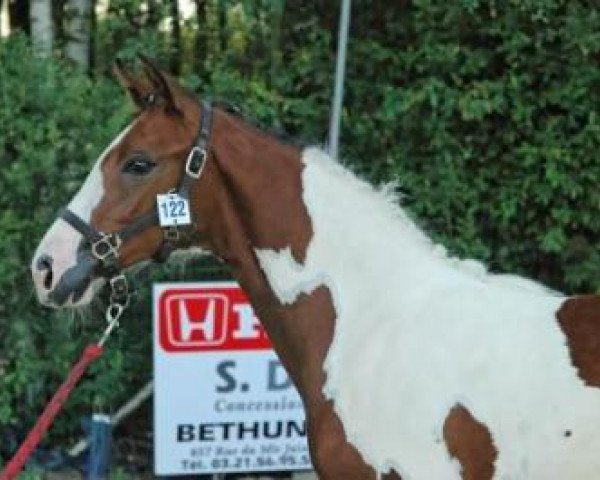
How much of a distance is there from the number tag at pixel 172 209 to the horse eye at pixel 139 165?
0.28 feet

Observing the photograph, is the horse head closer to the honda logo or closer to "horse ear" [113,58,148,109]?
"horse ear" [113,58,148,109]

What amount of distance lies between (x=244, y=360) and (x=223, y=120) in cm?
244

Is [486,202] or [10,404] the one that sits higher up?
[486,202]

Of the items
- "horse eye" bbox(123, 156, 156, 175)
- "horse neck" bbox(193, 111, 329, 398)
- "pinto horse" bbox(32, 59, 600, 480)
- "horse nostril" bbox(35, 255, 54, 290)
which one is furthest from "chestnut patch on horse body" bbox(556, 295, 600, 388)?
"horse nostril" bbox(35, 255, 54, 290)

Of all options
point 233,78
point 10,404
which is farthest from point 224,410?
point 233,78

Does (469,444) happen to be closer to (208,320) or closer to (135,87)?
(135,87)

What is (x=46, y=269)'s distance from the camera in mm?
3326

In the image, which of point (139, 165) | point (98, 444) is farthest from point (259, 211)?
point (98, 444)

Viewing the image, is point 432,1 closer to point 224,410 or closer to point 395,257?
point 224,410

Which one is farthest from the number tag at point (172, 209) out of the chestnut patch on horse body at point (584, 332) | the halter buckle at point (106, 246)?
the chestnut patch on horse body at point (584, 332)

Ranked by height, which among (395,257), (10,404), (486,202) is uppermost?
(395,257)

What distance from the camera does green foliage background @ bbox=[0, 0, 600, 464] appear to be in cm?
564

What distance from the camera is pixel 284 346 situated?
11.2ft

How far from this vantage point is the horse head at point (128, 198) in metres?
3.30
